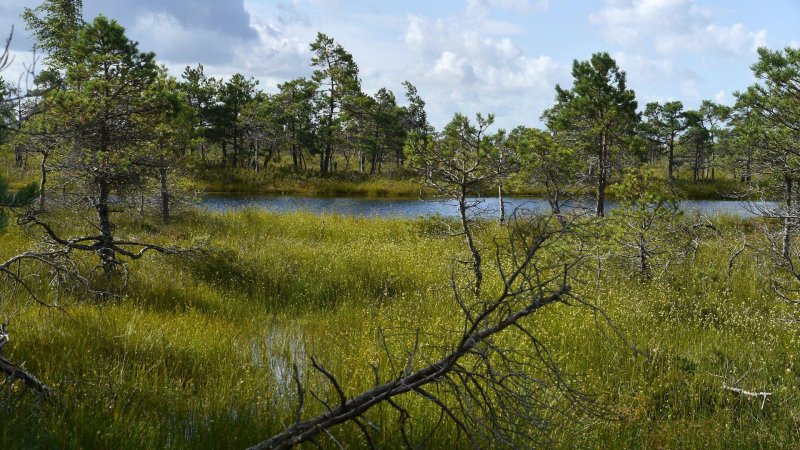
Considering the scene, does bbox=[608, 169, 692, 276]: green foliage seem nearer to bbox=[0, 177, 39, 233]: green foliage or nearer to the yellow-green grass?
the yellow-green grass

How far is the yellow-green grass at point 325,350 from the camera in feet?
13.9

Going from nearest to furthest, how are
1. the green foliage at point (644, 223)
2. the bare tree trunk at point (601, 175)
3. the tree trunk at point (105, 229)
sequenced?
the tree trunk at point (105, 229) → the green foliage at point (644, 223) → the bare tree trunk at point (601, 175)

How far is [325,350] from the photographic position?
21.1 feet

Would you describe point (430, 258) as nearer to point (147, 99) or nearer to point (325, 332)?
point (325, 332)

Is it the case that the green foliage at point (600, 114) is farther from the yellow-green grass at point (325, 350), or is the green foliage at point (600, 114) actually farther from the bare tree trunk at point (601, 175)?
the yellow-green grass at point (325, 350)

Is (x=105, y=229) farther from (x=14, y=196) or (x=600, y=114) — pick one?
(x=600, y=114)

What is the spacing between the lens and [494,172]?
8.59 metres

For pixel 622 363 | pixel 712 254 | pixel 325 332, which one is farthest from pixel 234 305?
pixel 712 254

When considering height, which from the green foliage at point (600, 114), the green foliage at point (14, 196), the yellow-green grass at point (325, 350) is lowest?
the yellow-green grass at point (325, 350)

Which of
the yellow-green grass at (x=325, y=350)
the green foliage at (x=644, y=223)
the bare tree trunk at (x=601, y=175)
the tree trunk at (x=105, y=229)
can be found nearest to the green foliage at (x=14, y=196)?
the yellow-green grass at (x=325, y=350)

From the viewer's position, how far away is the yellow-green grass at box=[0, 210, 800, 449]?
13.9ft

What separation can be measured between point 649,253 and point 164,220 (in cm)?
1469

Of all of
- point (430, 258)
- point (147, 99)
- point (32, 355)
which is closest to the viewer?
point (32, 355)

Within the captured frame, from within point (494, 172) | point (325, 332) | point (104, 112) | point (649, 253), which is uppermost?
point (104, 112)
